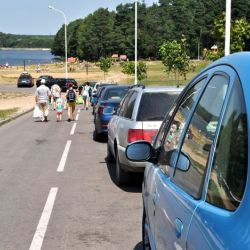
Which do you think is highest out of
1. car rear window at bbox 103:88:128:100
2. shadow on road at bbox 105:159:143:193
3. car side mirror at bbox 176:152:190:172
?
car side mirror at bbox 176:152:190:172

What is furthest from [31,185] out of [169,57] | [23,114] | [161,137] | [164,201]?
[169,57]

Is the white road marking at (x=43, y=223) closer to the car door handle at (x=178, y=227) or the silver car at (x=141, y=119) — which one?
the silver car at (x=141, y=119)

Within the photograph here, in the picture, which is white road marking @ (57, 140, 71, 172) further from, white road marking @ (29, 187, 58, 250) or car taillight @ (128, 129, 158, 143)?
car taillight @ (128, 129, 158, 143)

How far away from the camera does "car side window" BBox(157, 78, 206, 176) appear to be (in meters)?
3.49

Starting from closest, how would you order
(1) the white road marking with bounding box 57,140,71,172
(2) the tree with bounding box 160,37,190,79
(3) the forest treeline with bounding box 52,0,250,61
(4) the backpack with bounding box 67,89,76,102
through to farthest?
(1) the white road marking with bounding box 57,140,71,172
(4) the backpack with bounding box 67,89,76,102
(2) the tree with bounding box 160,37,190,79
(3) the forest treeline with bounding box 52,0,250,61

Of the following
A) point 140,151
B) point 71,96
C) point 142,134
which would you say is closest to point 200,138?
point 140,151

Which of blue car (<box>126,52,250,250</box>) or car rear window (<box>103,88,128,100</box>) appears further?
car rear window (<box>103,88,128,100</box>)

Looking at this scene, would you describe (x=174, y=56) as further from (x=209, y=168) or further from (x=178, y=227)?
(x=209, y=168)

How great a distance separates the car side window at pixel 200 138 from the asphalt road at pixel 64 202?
2.96 metres

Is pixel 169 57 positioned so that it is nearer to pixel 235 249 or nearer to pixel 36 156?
pixel 36 156

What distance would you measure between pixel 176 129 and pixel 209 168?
1.29 metres

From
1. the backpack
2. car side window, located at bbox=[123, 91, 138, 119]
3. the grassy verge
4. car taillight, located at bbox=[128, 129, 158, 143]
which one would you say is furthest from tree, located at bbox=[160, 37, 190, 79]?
car taillight, located at bbox=[128, 129, 158, 143]

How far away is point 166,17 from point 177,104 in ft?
583

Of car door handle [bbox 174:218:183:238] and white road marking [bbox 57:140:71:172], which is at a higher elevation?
car door handle [bbox 174:218:183:238]
